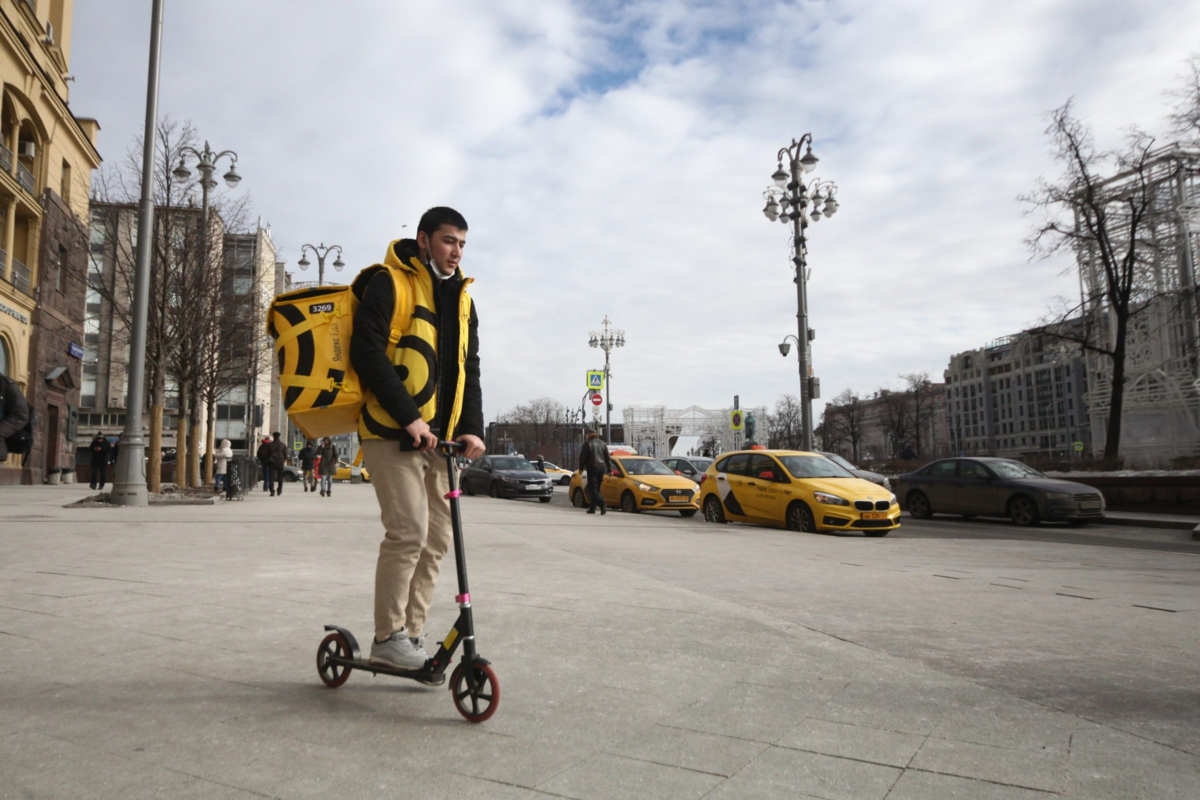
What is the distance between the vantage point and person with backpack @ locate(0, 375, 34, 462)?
15.1 feet

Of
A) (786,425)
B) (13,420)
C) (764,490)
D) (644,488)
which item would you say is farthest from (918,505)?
(786,425)

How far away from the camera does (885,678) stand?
4043mm

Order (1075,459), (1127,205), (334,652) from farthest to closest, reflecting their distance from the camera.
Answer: (1127,205), (1075,459), (334,652)

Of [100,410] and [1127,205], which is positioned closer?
[1127,205]

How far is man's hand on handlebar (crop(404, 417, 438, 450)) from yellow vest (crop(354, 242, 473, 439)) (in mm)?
120

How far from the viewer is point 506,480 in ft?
89.7

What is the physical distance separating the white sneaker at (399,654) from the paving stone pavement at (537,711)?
163 mm

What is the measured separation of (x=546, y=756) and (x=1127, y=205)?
91.2ft

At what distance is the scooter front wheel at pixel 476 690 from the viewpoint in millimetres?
3154

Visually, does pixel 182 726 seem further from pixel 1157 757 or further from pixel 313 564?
pixel 313 564

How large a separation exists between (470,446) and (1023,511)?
54.5 feet

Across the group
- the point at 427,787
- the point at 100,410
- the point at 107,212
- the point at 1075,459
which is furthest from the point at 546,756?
the point at 100,410

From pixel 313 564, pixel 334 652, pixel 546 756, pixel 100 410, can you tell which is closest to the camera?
pixel 546 756

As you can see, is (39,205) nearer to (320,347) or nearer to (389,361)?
(320,347)
